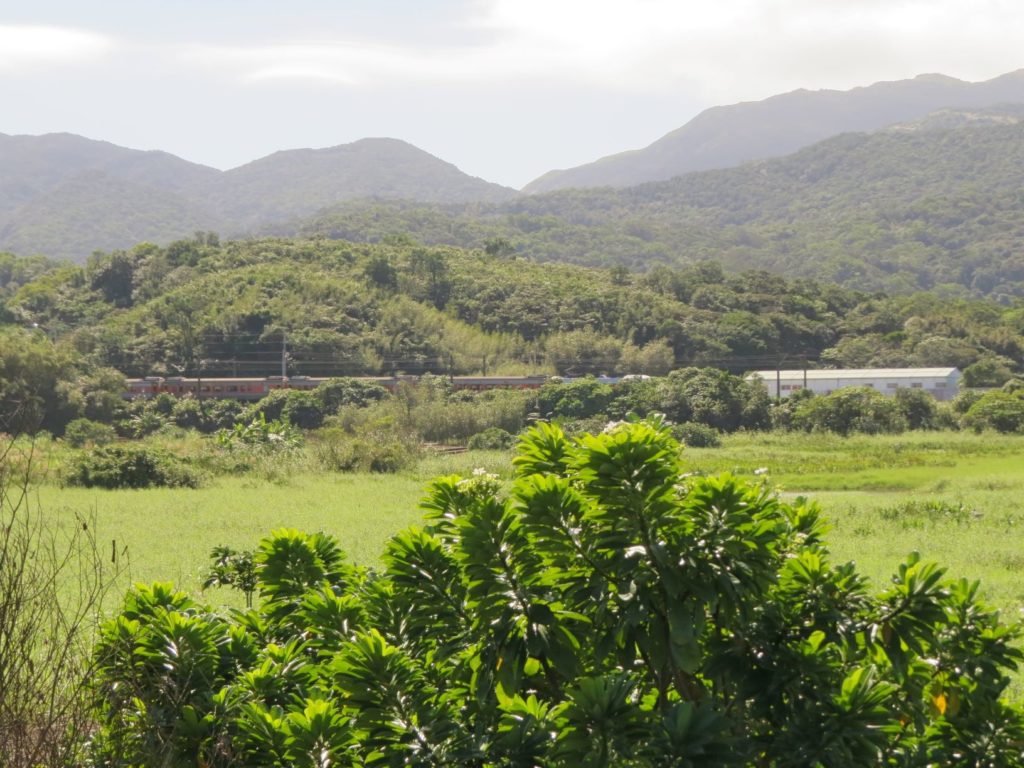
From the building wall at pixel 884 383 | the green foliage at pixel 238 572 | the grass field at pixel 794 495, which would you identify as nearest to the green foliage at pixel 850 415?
the grass field at pixel 794 495

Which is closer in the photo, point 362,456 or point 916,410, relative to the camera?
point 362,456

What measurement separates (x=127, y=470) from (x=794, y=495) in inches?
611

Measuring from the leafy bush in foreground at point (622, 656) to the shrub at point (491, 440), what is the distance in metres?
36.6

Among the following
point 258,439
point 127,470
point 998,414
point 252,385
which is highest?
point 127,470

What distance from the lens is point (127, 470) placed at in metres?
27.4

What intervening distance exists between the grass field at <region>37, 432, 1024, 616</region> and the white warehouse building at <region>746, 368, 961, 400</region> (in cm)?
2171

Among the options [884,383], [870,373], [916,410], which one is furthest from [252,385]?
[884,383]

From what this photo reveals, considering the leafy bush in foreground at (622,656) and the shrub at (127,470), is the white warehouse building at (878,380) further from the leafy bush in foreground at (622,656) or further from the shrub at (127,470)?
the leafy bush in foreground at (622,656)

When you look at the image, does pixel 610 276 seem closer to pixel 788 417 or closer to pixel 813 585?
pixel 788 417

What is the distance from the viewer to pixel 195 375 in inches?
2371

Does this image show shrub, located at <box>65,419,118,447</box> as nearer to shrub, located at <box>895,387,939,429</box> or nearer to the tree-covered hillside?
the tree-covered hillside

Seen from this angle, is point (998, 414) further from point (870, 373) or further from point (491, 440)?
point (870, 373)

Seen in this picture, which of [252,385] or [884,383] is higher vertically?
[252,385]

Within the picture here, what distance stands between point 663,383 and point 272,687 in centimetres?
4488
